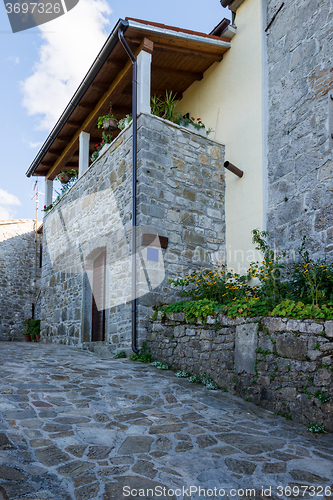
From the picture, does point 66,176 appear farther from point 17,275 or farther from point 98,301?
point 17,275

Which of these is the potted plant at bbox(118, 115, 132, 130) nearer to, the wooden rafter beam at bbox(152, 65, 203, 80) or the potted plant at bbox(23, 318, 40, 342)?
the wooden rafter beam at bbox(152, 65, 203, 80)

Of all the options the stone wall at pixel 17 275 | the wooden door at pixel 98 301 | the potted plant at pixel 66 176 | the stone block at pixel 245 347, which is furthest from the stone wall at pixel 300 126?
the stone wall at pixel 17 275

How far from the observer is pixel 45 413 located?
3445 mm

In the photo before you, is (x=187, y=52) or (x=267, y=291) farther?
(x=187, y=52)

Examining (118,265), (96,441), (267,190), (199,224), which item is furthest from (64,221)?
(96,441)

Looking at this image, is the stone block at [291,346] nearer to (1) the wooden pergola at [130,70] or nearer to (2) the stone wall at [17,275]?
(1) the wooden pergola at [130,70]

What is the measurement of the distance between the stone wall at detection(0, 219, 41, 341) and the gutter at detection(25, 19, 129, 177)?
4.72 metres

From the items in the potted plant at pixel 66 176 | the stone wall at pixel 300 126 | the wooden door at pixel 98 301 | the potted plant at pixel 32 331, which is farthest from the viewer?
the potted plant at pixel 32 331

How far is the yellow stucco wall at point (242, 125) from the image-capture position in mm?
6645

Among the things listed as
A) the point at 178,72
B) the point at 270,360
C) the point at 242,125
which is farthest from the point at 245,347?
the point at 178,72

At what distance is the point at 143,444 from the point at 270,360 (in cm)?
160

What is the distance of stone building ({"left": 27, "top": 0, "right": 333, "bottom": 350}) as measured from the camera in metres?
5.73

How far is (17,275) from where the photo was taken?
48.5 feet

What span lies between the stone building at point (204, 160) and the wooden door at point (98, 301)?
0.13ft
